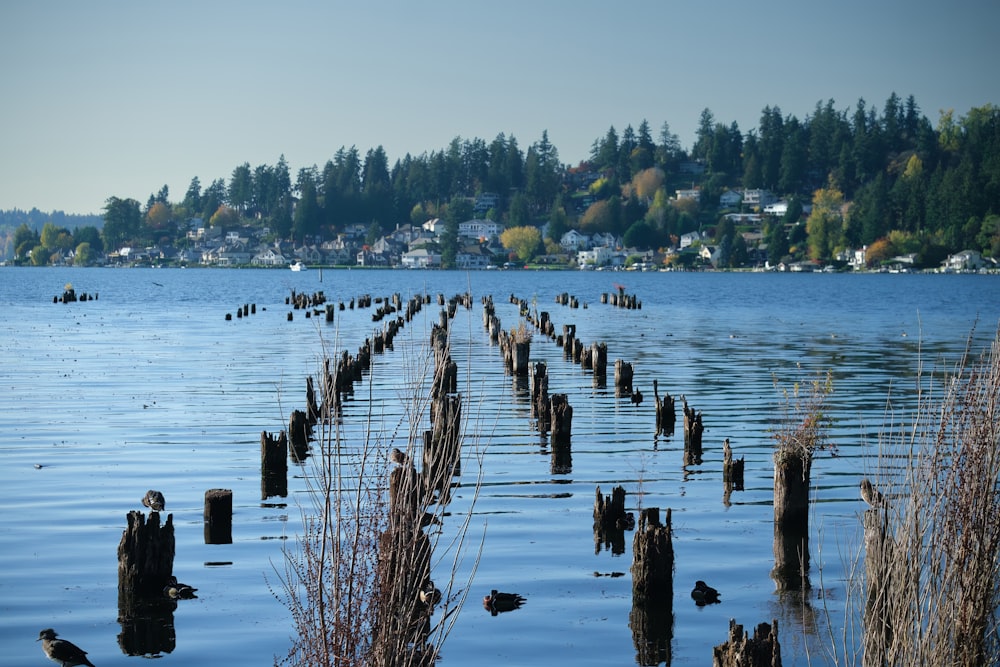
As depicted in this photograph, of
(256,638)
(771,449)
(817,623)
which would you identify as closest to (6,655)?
(256,638)

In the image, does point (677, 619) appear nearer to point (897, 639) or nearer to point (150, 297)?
point (897, 639)

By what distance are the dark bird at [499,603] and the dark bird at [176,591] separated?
10.3ft

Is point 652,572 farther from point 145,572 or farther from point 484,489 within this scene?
point 484,489

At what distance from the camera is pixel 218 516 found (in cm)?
1506

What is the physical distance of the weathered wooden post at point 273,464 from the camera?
18062mm

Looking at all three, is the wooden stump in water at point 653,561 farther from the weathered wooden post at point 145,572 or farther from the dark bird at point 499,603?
the weathered wooden post at point 145,572

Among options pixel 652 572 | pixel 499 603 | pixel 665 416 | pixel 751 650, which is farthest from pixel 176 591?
pixel 665 416

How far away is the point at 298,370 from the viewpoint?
36.9 m

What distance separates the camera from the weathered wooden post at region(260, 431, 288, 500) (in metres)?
18.1

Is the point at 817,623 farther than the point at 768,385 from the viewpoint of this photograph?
No

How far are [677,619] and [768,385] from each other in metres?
20.9

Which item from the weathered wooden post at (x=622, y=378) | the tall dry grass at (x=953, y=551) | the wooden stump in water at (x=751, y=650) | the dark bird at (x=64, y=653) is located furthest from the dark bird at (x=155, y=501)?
the weathered wooden post at (x=622, y=378)

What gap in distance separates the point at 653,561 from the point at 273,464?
7499 millimetres

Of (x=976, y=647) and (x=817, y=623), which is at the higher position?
(x=976, y=647)
